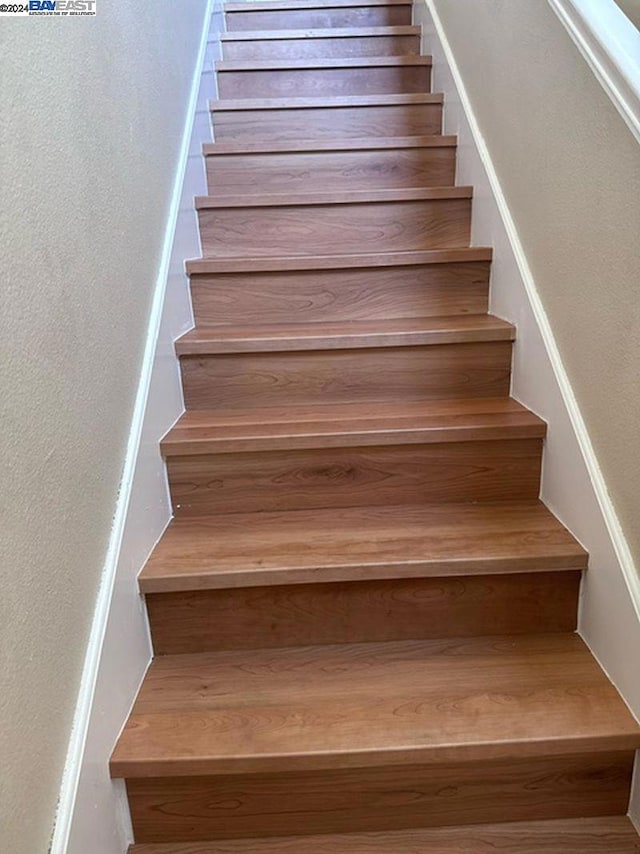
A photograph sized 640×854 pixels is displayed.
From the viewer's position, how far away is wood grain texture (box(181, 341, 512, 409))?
1.48m

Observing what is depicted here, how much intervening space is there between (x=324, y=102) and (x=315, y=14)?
90cm

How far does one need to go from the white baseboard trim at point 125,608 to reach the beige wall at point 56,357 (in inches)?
1.3

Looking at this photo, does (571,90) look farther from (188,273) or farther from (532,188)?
(188,273)

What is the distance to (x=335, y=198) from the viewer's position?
1.82 m

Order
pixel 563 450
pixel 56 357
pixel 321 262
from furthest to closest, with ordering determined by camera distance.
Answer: pixel 321 262, pixel 563 450, pixel 56 357

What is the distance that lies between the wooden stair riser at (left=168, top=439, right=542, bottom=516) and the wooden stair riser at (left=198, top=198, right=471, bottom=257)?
812mm

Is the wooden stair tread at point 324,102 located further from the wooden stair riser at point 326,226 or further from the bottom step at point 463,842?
the bottom step at point 463,842

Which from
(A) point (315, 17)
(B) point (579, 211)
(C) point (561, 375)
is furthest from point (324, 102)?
(C) point (561, 375)

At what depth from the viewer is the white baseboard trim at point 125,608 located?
2.69 feet

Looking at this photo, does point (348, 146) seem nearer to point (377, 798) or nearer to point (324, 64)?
point (324, 64)

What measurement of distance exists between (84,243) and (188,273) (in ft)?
2.36

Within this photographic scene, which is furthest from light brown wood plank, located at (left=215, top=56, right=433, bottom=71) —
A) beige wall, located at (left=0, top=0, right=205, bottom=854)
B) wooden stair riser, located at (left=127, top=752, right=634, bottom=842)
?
wooden stair riser, located at (left=127, top=752, right=634, bottom=842)

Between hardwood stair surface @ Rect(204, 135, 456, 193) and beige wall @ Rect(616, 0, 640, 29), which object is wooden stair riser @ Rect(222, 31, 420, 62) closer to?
hardwood stair surface @ Rect(204, 135, 456, 193)

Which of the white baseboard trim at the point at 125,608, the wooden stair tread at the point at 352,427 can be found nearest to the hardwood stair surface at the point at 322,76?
the white baseboard trim at the point at 125,608
